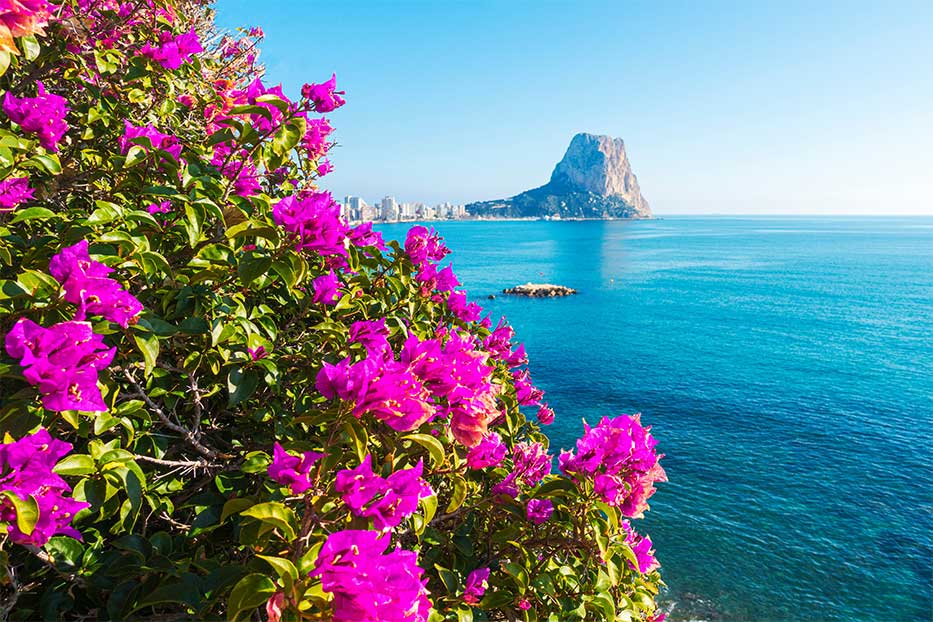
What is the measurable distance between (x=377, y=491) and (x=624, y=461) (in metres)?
1.18

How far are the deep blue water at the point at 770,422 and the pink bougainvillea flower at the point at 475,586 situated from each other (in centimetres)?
1394

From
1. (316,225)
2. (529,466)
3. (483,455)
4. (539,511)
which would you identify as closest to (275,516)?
(316,225)

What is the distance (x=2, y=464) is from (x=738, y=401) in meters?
29.8

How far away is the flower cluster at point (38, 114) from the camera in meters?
2.20

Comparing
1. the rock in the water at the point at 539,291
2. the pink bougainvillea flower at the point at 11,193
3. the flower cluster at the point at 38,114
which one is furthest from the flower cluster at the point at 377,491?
the rock in the water at the point at 539,291

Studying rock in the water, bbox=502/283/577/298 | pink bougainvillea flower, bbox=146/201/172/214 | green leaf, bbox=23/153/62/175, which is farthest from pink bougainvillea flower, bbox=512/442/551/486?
rock in the water, bbox=502/283/577/298

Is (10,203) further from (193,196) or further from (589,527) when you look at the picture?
(589,527)

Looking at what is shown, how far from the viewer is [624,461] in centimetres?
220

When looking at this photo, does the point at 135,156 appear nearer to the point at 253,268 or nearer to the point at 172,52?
the point at 253,268

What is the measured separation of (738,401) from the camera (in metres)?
26.5

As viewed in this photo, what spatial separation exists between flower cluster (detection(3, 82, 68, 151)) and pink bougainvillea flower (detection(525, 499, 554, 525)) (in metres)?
2.70

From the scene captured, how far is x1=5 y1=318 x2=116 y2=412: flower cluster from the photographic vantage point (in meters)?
1.38

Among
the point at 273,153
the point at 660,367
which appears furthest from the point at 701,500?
the point at 273,153

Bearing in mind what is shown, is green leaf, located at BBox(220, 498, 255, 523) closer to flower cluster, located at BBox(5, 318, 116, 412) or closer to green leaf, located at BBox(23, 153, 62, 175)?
flower cluster, located at BBox(5, 318, 116, 412)
